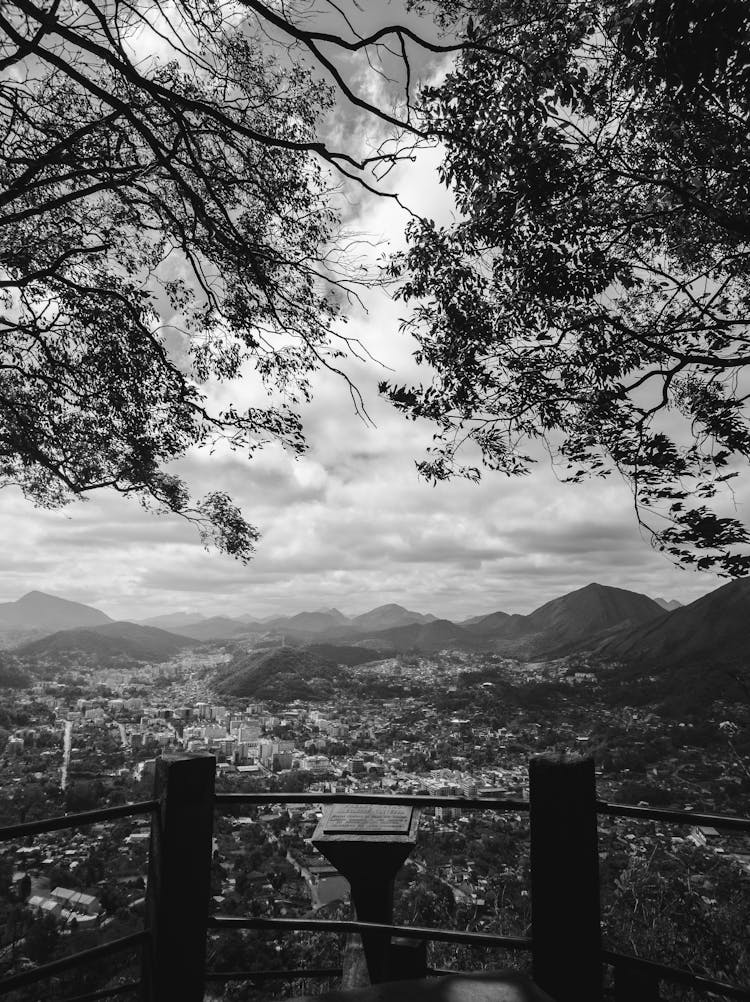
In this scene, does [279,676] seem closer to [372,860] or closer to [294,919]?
[372,860]

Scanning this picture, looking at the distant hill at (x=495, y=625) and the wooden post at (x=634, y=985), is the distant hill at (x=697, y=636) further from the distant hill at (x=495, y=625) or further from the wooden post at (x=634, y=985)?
the distant hill at (x=495, y=625)

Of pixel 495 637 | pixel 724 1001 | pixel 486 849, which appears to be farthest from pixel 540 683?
pixel 495 637

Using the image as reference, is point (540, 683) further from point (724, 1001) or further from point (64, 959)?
point (64, 959)

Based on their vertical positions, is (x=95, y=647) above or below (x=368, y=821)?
below

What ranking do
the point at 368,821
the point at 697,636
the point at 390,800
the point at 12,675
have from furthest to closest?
1. the point at 697,636
2. the point at 12,675
3. the point at 368,821
4. the point at 390,800

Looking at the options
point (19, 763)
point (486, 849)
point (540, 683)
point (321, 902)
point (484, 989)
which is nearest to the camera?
point (484, 989)

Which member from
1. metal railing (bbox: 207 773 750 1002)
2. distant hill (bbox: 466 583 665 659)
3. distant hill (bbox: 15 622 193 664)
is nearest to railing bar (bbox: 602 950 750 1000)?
metal railing (bbox: 207 773 750 1002)

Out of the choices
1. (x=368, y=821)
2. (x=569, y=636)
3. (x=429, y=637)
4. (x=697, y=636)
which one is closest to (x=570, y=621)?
(x=569, y=636)
